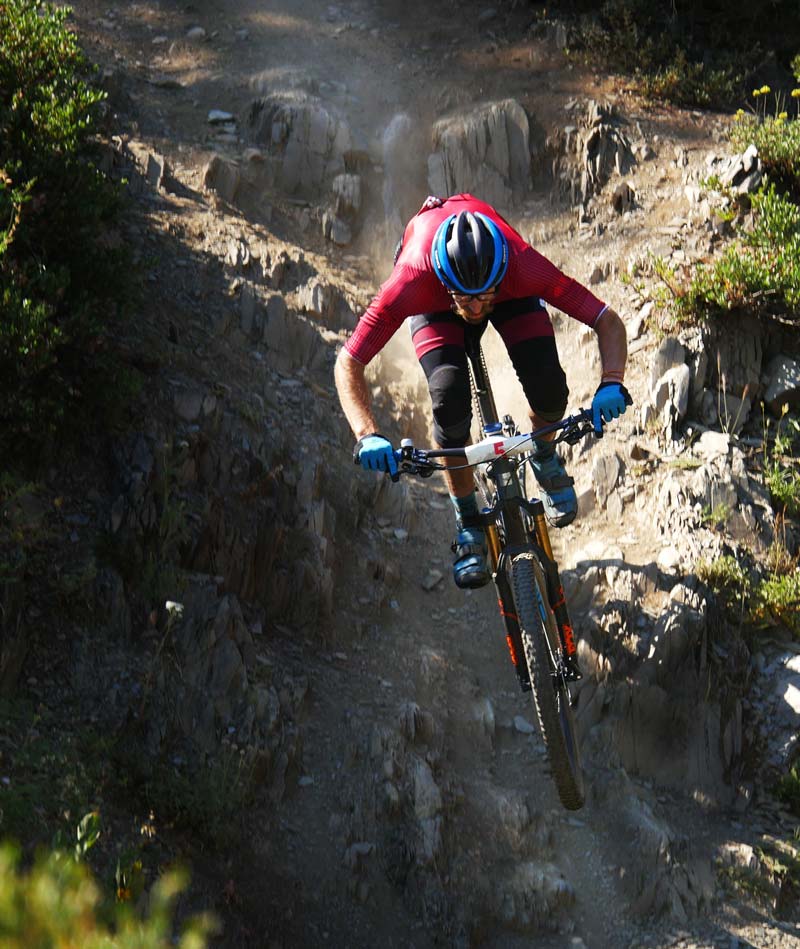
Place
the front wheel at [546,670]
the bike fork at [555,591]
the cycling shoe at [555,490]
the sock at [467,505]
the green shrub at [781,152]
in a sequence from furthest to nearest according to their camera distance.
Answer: the green shrub at [781,152] → the cycling shoe at [555,490] → the sock at [467,505] → the bike fork at [555,591] → the front wheel at [546,670]

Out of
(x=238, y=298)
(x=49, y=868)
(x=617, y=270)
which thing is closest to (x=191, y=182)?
(x=238, y=298)

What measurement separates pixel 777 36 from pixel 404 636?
33.8 feet

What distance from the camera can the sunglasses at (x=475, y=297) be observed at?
521 cm

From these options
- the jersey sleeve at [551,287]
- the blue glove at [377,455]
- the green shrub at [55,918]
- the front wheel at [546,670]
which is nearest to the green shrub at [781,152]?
the jersey sleeve at [551,287]

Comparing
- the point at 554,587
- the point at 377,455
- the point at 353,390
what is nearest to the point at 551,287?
the point at 353,390

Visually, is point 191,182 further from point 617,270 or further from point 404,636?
point 404,636

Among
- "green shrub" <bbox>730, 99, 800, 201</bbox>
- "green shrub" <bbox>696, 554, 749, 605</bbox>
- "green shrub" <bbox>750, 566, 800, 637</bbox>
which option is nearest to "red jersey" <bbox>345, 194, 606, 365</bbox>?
"green shrub" <bbox>696, 554, 749, 605</bbox>

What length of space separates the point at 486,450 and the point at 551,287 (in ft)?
4.24

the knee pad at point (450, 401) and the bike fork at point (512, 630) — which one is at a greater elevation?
the knee pad at point (450, 401)

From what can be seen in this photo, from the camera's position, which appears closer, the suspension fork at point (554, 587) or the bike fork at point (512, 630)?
the bike fork at point (512, 630)

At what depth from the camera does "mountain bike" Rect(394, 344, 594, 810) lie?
204 inches

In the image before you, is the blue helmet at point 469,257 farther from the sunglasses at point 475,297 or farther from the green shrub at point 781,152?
the green shrub at point 781,152

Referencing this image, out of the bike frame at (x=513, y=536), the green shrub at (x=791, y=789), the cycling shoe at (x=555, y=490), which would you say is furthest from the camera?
the green shrub at (x=791, y=789)

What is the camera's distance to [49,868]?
6.43ft
